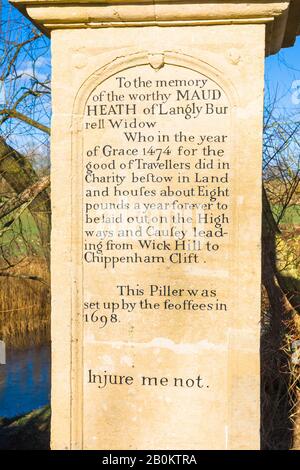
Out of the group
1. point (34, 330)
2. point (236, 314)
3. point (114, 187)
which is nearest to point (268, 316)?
point (236, 314)

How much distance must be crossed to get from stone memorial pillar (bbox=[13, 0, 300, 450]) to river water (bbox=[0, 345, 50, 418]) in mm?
7021

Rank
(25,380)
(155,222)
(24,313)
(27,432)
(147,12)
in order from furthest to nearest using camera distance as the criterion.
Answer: (25,380) < (24,313) < (27,432) < (155,222) < (147,12)

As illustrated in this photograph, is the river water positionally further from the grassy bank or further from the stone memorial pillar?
the stone memorial pillar

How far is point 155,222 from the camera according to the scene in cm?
296

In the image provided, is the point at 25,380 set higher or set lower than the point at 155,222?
lower

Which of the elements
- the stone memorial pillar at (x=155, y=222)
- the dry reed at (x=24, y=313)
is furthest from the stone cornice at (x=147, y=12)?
the dry reed at (x=24, y=313)

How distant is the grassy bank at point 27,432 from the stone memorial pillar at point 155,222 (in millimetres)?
3861

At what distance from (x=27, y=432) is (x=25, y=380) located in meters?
3.69

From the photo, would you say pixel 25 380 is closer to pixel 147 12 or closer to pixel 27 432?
pixel 27 432

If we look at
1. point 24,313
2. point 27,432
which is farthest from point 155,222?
point 24,313

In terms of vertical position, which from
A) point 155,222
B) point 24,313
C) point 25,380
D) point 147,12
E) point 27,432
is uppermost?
point 147,12

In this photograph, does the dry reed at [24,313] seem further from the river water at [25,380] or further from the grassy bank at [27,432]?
the grassy bank at [27,432]

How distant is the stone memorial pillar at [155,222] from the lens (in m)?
2.90

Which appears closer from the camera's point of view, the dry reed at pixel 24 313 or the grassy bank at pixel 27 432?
the grassy bank at pixel 27 432
